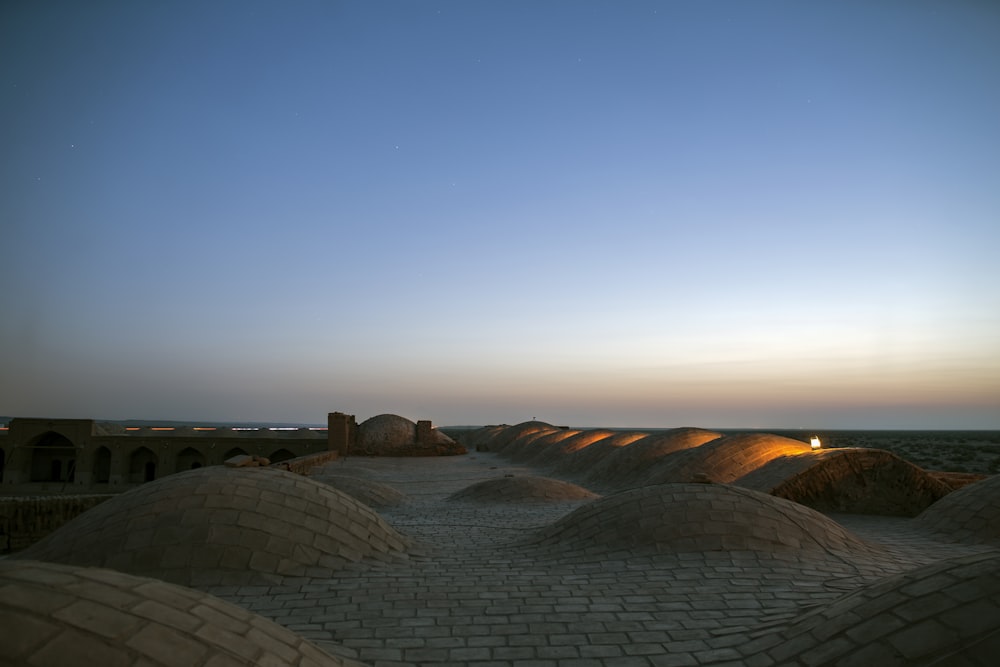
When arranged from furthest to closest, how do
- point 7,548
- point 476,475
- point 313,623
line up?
point 476,475
point 7,548
point 313,623

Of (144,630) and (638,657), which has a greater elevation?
(144,630)

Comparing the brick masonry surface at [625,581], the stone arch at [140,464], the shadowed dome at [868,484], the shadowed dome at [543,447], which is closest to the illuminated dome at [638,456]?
the shadowed dome at [868,484]

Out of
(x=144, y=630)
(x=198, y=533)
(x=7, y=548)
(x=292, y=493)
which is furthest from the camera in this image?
(x=7, y=548)

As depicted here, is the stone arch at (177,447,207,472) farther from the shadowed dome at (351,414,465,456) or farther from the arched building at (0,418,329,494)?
the shadowed dome at (351,414,465,456)

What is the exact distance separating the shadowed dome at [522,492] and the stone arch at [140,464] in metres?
19.0

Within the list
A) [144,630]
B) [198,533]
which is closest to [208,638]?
[144,630]

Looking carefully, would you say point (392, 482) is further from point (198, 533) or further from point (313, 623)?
point (313, 623)

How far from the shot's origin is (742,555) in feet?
24.5

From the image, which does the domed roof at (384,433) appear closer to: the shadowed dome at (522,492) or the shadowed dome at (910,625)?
the shadowed dome at (522,492)

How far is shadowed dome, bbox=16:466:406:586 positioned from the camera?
21.7ft

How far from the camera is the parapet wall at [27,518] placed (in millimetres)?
9461

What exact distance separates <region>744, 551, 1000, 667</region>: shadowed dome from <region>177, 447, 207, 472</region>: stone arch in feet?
91.8

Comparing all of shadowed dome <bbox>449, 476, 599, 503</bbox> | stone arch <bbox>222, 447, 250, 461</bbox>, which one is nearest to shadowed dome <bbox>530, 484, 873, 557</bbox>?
shadowed dome <bbox>449, 476, 599, 503</bbox>

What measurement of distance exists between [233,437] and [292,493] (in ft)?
72.8
